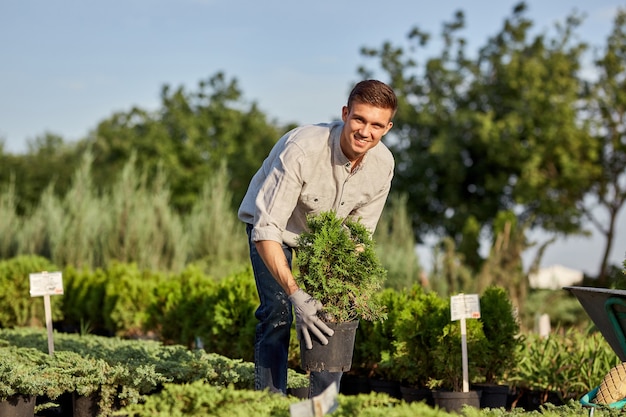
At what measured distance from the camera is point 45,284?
6.71 m

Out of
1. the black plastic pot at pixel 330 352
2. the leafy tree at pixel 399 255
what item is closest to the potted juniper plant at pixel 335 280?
the black plastic pot at pixel 330 352

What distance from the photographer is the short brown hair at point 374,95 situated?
13.3 feet

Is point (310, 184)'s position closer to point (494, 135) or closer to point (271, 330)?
point (271, 330)

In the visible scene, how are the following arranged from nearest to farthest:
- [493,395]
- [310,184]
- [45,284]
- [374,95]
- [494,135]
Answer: [374,95] < [310,184] < [493,395] < [45,284] < [494,135]

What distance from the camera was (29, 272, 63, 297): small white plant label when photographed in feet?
21.8

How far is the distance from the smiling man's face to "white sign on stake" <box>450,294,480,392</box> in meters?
1.64

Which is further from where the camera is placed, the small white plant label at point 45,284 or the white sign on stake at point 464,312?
the small white plant label at point 45,284

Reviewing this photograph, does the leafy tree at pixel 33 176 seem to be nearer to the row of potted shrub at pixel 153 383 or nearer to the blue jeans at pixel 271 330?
the row of potted shrub at pixel 153 383

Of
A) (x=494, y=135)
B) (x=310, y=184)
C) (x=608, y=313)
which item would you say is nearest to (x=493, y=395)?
(x=608, y=313)

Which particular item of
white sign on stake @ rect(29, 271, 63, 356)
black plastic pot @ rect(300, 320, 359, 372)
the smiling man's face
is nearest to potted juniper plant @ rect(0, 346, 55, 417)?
white sign on stake @ rect(29, 271, 63, 356)

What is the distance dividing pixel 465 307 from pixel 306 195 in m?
1.78

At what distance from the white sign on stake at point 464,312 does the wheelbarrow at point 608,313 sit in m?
1.30

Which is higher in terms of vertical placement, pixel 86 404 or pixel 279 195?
pixel 279 195

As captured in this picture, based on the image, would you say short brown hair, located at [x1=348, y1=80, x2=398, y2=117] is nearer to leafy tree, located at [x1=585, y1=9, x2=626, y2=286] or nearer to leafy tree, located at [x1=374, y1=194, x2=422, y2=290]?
leafy tree, located at [x1=374, y1=194, x2=422, y2=290]
